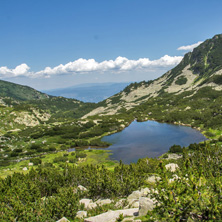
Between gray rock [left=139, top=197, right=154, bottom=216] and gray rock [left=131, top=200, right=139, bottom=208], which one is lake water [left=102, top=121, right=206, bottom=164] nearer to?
gray rock [left=131, top=200, right=139, bottom=208]

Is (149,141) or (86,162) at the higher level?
(149,141)

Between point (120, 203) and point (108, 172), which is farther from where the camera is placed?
point (108, 172)

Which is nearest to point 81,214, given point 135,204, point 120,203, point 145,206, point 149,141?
point 120,203

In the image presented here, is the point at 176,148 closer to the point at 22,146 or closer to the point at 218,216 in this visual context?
the point at 218,216

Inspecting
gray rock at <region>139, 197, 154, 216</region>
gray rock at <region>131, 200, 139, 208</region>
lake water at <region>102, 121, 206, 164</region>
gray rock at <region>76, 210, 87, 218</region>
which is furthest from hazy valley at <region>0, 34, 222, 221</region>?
lake water at <region>102, 121, 206, 164</region>

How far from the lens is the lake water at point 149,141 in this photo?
72688mm

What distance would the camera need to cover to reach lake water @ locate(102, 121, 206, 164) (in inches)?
2862

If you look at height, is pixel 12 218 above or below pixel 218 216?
below

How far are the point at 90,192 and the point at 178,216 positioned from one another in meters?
22.8

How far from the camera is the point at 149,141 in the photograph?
292ft

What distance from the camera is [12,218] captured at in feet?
69.4

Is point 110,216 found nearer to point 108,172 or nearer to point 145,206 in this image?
point 145,206

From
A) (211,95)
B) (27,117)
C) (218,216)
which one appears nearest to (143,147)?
(218,216)

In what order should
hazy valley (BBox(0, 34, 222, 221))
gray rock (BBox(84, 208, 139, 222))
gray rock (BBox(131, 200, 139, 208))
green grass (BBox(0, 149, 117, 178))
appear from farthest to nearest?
green grass (BBox(0, 149, 117, 178)), gray rock (BBox(131, 200, 139, 208)), gray rock (BBox(84, 208, 139, 222)), hazy valley (BBox(0, 34, 222, 221))
